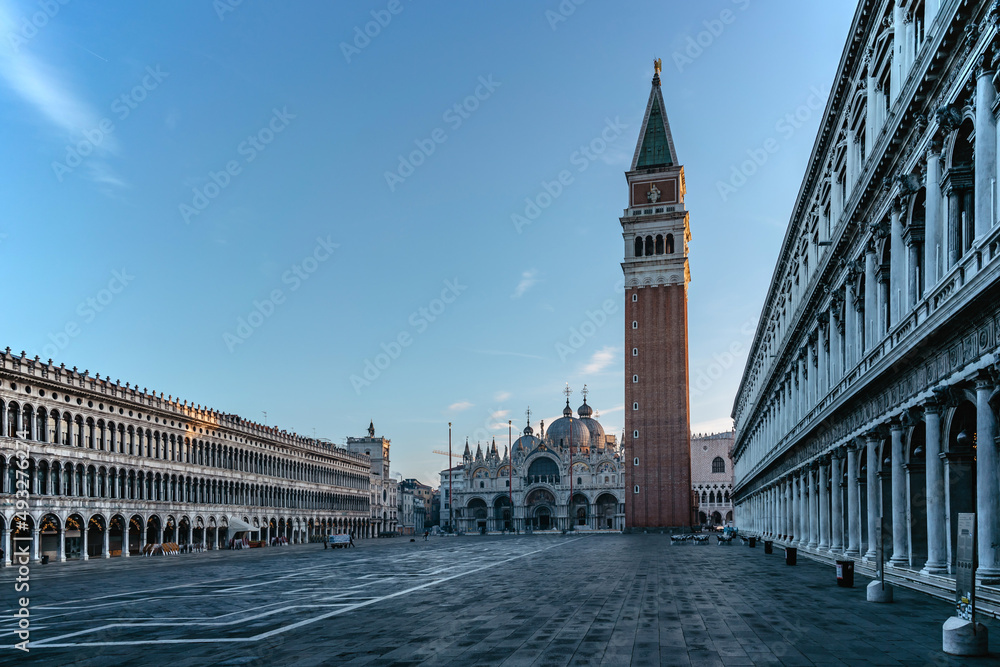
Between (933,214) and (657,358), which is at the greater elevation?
(657,358)

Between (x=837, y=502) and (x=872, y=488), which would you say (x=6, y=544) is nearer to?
(x=837, y=502)

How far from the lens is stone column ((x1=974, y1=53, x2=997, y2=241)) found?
16.8 metres

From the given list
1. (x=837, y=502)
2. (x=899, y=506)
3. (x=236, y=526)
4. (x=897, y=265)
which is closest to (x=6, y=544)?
(x=236, y=526)

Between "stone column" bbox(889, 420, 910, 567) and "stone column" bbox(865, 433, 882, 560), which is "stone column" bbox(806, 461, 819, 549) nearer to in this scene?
"stone column" bbox(865, 433, 882, 560)

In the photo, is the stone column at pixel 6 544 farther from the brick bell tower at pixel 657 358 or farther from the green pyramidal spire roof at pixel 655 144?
the green pyramidal spire roof at pixel 655 144

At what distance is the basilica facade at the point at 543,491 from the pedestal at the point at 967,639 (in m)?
129

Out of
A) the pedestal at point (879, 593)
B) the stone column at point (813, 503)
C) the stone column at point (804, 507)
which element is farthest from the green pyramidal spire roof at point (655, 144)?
the pedestal at point (879, 593)

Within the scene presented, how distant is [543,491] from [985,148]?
137 metres

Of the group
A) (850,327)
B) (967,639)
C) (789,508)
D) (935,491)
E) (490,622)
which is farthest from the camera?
(789,508)

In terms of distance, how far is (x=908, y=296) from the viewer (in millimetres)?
22906

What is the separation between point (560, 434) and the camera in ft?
547

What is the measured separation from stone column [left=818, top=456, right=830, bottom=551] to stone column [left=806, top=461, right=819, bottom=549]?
62.9 inches

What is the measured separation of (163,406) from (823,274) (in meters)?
56.2

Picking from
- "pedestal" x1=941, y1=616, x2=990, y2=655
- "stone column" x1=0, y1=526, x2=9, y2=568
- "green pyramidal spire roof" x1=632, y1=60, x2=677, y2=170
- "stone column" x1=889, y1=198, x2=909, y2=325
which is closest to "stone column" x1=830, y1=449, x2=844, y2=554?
"stone column" x1=889, y1=198, x2=909, y2=325
